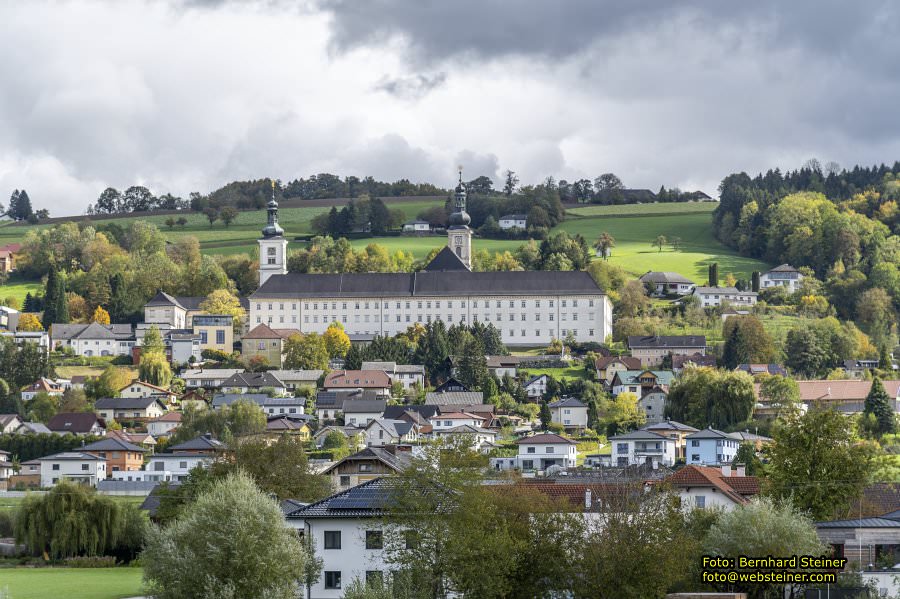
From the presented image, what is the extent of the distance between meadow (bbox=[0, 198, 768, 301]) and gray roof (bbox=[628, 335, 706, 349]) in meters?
30.0

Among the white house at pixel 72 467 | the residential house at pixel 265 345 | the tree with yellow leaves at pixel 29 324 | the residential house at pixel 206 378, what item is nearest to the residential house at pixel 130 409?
the residential house at pixel 206 378

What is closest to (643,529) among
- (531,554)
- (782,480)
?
(531,554)

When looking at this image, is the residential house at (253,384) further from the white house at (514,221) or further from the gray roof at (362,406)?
the white house at (514,221)

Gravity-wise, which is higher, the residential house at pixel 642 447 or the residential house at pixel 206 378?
the residential house at pixel 206 378

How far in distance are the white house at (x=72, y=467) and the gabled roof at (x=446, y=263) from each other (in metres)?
58.8

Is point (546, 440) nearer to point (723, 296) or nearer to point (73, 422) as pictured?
point (73, 422)

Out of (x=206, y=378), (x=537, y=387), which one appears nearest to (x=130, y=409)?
(x=206, y=378)

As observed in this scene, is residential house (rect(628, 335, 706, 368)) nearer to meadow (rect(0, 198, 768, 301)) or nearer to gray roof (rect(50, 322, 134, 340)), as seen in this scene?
meadow (rect(0, 198, 768, 301))

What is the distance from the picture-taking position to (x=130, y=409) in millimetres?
111812

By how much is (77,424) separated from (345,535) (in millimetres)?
63486

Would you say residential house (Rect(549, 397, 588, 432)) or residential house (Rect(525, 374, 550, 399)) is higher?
residential house (Rect(525, 374, 550, 399))

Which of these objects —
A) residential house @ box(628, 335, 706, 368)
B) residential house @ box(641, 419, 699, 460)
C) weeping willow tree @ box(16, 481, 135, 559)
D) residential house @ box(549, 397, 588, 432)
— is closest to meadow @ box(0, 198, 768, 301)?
residential house @ box(628, 335, 706, 368)

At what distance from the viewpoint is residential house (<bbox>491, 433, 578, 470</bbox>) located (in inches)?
3541

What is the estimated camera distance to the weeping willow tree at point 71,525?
63594 millimetres
